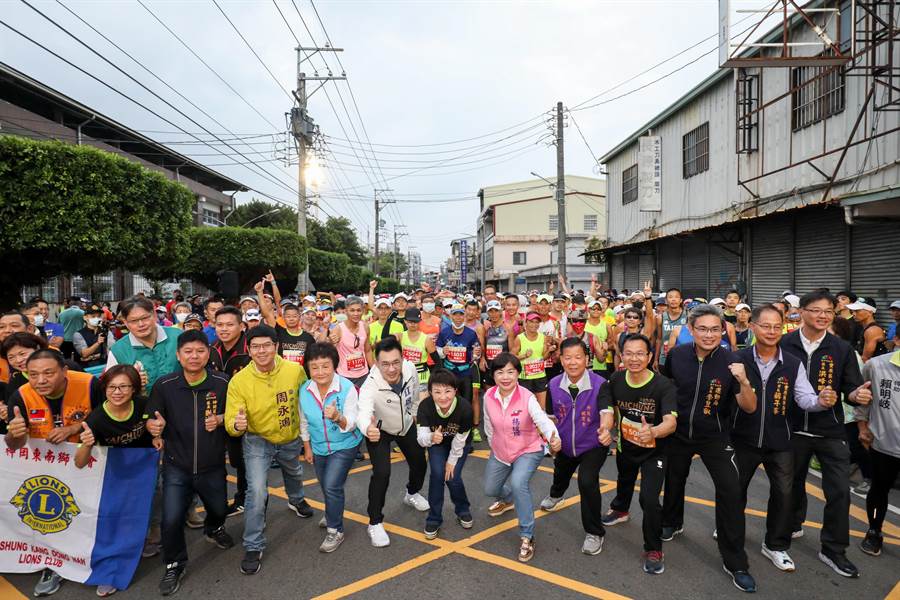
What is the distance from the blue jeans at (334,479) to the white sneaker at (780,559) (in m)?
3.43

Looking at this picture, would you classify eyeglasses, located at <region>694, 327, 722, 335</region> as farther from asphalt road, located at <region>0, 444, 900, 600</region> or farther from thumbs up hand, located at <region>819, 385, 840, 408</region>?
asphalt road, located at <region>0, 444, 900, 600</region>

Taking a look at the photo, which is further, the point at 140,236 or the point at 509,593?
the point at 140,236

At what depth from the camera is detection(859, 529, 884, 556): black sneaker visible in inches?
159

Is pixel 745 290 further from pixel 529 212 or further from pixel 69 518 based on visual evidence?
pixel 529 212

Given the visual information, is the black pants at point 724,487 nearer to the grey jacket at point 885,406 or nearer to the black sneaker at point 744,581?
the black sneaker at point 744,581

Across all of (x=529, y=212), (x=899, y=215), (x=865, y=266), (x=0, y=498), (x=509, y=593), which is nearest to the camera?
(x=509, y=593)

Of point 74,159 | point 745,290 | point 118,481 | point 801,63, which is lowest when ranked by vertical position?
point 118,481

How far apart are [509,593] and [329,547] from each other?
1.57m

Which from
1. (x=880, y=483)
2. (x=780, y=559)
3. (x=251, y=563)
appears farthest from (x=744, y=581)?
(x=251, y=563)

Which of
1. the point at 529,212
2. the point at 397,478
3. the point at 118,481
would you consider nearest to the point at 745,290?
the point at 397,478

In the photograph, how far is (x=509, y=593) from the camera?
11.8 feet

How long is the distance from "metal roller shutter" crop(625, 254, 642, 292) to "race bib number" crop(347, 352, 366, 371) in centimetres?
1662

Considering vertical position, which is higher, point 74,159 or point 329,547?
point 74,159

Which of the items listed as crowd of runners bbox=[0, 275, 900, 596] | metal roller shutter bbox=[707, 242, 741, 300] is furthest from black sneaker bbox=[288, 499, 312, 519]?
metal roller shutter bbox=[707, 242, 741, 300]
